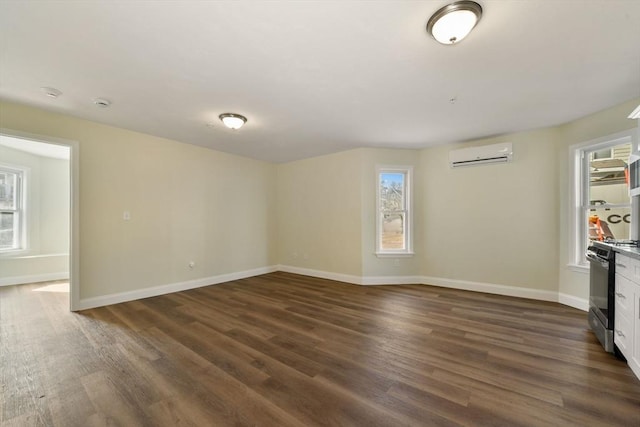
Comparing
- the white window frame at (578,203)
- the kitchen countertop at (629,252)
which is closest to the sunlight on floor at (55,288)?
the kitchen countertop at (629,252)

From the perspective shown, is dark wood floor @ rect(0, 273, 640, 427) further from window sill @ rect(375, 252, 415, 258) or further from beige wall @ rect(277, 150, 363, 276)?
beige wall @ rect(277, 150, 363, 276)

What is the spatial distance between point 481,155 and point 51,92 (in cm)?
563

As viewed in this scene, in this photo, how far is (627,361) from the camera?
206 centimetres

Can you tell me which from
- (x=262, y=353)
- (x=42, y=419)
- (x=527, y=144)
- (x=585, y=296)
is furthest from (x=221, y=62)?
(x=585, y=296)

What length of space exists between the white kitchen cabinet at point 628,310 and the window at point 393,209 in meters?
2.80

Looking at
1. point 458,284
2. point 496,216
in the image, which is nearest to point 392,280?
point 458,284

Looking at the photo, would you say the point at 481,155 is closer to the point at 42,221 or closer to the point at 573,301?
the point at 573,301

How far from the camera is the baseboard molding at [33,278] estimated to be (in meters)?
4.76

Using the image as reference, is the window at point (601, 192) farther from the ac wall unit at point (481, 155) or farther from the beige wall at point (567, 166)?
the ac wall unit at point (481, 155)

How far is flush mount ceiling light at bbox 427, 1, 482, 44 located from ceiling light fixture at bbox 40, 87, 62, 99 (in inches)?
141

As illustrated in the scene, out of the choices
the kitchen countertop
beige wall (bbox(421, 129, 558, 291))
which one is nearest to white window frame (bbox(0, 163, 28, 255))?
beige wall (bbox(421, 129, 558, 291))

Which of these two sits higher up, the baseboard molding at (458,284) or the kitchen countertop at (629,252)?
the kitchen countertop at (629,252)

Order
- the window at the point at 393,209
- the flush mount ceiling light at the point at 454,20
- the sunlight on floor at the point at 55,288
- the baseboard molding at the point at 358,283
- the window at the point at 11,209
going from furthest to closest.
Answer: the window at the point at 11,209
the window at the point at 393,209
the sunlight on floor at the point at 55,288
the baseboard molding at the point at 358,283
the flush mount ceiling light at the point at 454,20

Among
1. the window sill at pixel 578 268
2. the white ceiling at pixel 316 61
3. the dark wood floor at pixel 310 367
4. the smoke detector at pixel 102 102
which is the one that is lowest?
the dark wood floor at pixel 310 367
